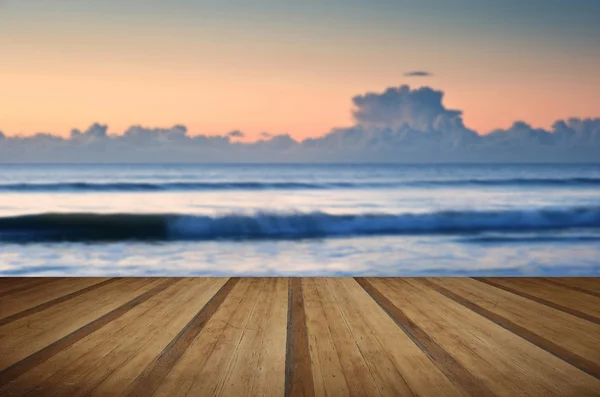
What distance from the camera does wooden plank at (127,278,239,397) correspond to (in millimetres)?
1749

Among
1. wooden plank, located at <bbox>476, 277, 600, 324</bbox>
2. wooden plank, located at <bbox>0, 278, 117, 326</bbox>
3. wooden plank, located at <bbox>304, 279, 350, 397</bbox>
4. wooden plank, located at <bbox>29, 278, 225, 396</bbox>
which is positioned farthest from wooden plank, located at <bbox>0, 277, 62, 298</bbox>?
wooden plank, located at <bbox>476, 277, 600, 324</bbox>

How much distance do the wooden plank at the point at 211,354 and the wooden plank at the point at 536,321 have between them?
128cm

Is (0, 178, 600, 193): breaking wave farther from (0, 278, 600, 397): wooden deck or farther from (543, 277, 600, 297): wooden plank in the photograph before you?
(0, 278, 600, 397): wooden deck

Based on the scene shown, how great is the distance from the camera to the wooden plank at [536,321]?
7.01 ft

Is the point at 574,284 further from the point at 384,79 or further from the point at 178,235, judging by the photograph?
the point at 384,79

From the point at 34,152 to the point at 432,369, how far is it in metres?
15.0

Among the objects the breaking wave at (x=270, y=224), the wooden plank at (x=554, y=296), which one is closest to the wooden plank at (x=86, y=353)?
the wooden plank at (x=554, y=296)

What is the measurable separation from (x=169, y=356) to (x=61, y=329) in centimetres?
73

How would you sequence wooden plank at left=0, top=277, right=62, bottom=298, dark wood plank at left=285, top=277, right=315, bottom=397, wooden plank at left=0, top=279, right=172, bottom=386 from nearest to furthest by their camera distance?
dark wood plank at left=285, top=277, right=315, bottom=397 → wooden plank at left=0, top=279, right=172, bottom=386 → wooden plank at left=0, top=277, right=62, bottom=298

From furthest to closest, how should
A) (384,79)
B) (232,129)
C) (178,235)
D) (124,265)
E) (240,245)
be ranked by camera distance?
(232,129), (384,79), (178,235), (240,245), (124,265)

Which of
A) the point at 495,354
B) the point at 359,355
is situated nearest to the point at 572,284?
the point at 495,354

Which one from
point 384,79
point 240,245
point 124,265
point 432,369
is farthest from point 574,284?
point 384,79

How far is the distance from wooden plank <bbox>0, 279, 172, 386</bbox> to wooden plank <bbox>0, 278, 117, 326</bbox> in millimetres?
89

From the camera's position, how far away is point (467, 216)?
10.5 metres
